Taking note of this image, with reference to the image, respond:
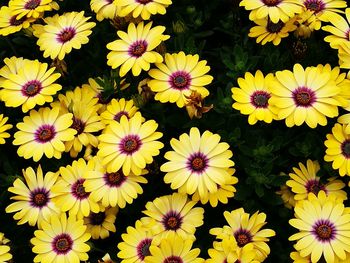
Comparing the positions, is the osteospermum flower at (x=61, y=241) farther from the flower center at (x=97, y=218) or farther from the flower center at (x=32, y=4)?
the flower center at (x=32, y=4)

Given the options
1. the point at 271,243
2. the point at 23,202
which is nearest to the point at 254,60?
the point at 271,243

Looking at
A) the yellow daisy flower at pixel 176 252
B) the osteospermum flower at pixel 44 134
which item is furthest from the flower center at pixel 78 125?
the yellow daisy flower at pixel 176 252

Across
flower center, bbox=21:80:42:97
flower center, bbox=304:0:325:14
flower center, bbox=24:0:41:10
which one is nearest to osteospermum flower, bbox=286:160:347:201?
flower center, bbox=304:0:325:14

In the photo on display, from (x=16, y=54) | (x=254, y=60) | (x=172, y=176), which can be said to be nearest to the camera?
(x=172, y=176)

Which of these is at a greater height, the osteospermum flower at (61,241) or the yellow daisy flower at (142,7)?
the yellow daisy flower at (142,7)

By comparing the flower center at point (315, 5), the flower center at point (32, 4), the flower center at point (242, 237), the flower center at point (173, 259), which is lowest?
the flower center at point (173, 259)

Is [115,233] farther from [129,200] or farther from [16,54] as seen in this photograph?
[16,54]

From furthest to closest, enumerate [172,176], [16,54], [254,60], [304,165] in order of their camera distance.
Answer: [16,54] < [254,60] < [304,165] < [172,176]
